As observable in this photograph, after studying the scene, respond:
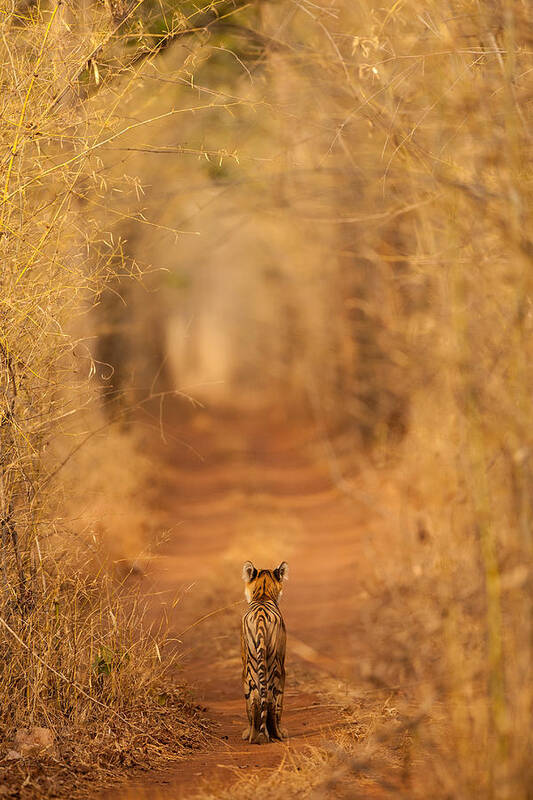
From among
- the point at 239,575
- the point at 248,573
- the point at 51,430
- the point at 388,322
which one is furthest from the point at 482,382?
the point at 239,575

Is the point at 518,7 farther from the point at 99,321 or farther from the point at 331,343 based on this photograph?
the point at 331,343

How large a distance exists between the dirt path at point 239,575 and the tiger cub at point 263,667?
13cm

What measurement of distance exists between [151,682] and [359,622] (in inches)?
163

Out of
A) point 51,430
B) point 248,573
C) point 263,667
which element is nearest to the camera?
point 263,667

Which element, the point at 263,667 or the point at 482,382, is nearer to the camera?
the point at 482,382

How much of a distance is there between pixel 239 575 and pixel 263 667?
5.51m

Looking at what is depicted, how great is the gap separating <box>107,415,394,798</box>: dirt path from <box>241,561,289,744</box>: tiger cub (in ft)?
0.42

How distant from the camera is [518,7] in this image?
371 cm

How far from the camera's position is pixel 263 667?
4.86 metres

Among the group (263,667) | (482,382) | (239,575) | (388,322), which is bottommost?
(263,667)

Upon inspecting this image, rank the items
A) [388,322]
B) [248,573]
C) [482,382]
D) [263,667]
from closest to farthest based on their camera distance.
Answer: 1. [482,382]
2. [263,667]
3. [248,573]
4. [388,322]

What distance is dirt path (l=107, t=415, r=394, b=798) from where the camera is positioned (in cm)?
524

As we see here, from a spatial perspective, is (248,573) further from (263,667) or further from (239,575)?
(239,575)

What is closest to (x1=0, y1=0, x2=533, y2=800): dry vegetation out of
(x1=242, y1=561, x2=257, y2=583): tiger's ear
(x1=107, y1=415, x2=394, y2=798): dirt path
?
(x1=107, y1=415, x2=394, y2=798): dirt path
